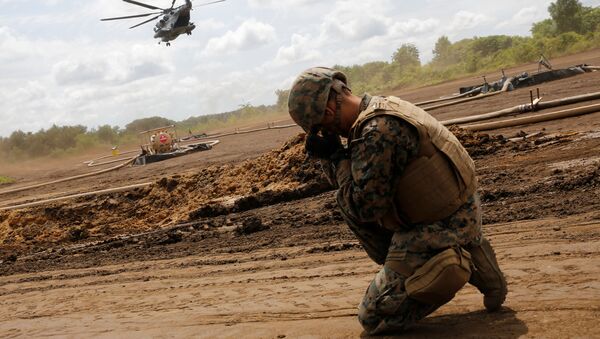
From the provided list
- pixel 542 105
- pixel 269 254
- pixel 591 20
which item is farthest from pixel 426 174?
pixel 591 20

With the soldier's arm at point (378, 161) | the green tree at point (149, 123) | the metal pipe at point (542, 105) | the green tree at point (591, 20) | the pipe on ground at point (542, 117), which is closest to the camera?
the soldier's arm at point (378, 161)

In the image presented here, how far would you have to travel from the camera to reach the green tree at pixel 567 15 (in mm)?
49344

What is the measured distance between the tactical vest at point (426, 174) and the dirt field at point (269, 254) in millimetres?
689

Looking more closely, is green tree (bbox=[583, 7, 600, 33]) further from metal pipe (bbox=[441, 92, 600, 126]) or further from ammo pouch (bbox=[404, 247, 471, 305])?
ammo pouch (bbox=[404, 247, 471, 305])

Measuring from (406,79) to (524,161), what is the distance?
50407mm

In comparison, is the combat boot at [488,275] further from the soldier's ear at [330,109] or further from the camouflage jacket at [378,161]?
the soldier's ear at [330,109]

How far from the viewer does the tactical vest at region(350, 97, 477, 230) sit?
358cm

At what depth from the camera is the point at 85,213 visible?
12414 mm

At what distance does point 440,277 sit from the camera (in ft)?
11.6

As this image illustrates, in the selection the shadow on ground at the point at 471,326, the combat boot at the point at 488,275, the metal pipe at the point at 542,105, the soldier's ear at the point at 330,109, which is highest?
the soldier's ear at the point at 330,109

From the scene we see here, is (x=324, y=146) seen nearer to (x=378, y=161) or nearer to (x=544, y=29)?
(x=378, y=161)

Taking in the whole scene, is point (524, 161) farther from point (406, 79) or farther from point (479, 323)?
point (406, 79)

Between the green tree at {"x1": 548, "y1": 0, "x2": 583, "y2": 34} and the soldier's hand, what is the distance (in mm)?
49630

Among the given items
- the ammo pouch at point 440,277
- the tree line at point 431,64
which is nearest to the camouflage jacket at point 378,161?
the ammo pouch at point 440,277
